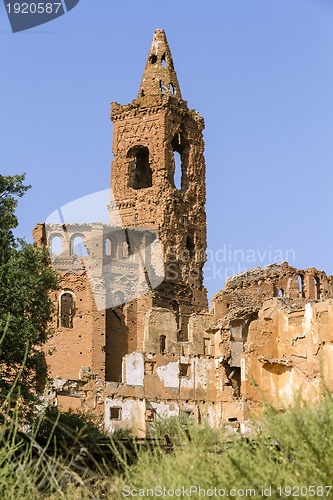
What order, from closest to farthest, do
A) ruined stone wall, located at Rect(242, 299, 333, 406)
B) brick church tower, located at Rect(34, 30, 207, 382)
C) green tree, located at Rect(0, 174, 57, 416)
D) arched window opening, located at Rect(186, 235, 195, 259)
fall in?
green tree, located at Rect(0, 174, 57, 416), ruined stone wall, located at Rect(242, 299, 333, 406), brick church tower, located at Rect(34, 30, 207, 382), arched window opening, located at Rect(186, 235, 195, 259)

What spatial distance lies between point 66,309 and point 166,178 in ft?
23.5

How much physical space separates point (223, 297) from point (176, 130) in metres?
8.89

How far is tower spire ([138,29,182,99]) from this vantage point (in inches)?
1907

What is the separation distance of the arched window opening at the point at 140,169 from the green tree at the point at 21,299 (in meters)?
21.3

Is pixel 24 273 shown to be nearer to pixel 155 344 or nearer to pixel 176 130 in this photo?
pixel 155 344

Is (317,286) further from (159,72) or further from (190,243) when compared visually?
(159,72)

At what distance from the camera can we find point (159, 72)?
49.3 metres

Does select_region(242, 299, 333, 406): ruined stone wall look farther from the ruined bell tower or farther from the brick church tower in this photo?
the ruined bell tower

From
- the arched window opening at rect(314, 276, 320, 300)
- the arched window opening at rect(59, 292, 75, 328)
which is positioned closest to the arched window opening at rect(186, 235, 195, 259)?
the arched window opening at rect(314, 276, 320, 300)

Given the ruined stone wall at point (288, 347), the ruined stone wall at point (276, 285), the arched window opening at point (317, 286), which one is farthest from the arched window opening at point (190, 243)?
the ruined stone wall at point (288, 347)

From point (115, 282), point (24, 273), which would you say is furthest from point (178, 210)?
point (24, 273)

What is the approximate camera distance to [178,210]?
152ft

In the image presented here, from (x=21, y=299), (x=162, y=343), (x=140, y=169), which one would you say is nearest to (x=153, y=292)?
(x=162, y=343)

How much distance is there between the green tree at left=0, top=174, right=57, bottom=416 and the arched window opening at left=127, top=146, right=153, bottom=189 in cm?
2129
